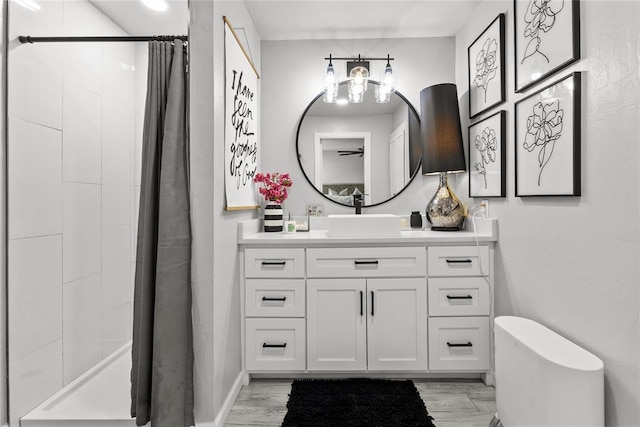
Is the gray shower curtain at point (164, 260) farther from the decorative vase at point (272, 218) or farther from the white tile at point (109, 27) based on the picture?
the white tile at point (109, 27)

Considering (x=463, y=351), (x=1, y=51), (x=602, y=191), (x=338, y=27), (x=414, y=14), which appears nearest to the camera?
(x=602, y=191)

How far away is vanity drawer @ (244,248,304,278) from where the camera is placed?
6.98 feet

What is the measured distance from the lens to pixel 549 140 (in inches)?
61.9

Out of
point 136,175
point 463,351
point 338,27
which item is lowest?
point 463,351

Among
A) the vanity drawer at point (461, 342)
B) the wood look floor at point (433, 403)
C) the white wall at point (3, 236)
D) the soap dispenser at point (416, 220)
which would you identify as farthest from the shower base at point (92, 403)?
the soap dispenser at point (416, 220)

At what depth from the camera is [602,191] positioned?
1280mm

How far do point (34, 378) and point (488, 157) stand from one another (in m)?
2.70

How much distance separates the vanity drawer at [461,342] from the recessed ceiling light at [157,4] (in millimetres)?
2430

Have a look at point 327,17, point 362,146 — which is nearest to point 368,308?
point 362,146

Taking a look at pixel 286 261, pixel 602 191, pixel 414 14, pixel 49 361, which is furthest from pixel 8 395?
pixel 414 14

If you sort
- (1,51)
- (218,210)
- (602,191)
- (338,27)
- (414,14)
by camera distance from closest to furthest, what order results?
(602,191), (1,51), (218,210), (414,14), (338,27)

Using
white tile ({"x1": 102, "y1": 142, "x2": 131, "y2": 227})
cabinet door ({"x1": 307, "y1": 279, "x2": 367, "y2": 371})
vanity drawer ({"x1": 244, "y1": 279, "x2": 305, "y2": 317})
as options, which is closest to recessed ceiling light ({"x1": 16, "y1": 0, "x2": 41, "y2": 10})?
white tile ({"x1": 102, "y1": 142, "x2": 131, "y2": 227})

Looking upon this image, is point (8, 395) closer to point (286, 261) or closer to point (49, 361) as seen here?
point (49, 361)

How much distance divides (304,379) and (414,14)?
2.50 m
